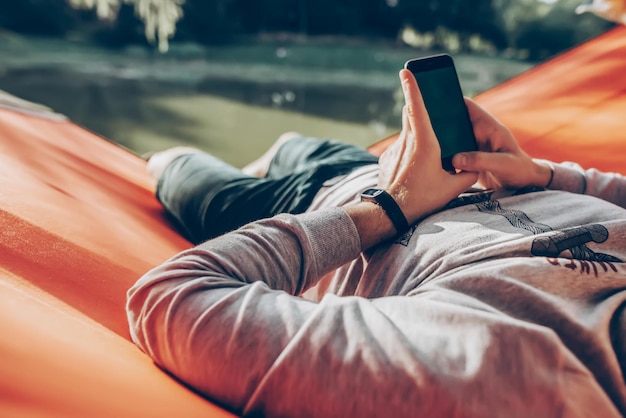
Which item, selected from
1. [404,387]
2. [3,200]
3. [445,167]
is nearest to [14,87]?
[3,200]

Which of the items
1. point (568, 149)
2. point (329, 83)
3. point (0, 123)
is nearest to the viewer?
point (0, 123)

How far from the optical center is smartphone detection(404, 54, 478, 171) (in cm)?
70

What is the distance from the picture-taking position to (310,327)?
0.46 metres

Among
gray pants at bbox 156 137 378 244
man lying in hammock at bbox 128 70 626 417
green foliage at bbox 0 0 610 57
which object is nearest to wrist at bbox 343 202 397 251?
man lying in hammock at bbox 128 70 626 417

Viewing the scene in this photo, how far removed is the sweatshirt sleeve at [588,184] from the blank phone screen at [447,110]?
15 centimetres

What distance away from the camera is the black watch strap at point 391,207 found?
66cm

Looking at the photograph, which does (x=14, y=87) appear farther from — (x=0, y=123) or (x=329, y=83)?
(x=0, y=123)

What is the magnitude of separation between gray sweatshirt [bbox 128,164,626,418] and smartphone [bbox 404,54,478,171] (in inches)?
5.0

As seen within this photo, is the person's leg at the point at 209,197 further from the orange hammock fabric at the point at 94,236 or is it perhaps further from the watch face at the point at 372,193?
the watch face at the point at 372,193

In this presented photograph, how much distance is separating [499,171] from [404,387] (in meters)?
0.37

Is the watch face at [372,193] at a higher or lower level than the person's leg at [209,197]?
higher

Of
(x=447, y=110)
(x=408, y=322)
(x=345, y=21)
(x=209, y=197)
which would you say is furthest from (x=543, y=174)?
(x=345, y=21)

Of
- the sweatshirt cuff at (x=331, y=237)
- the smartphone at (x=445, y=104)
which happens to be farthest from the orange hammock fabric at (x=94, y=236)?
the smartphone at (x=445, y=104)

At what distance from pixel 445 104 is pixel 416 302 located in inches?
12.2
